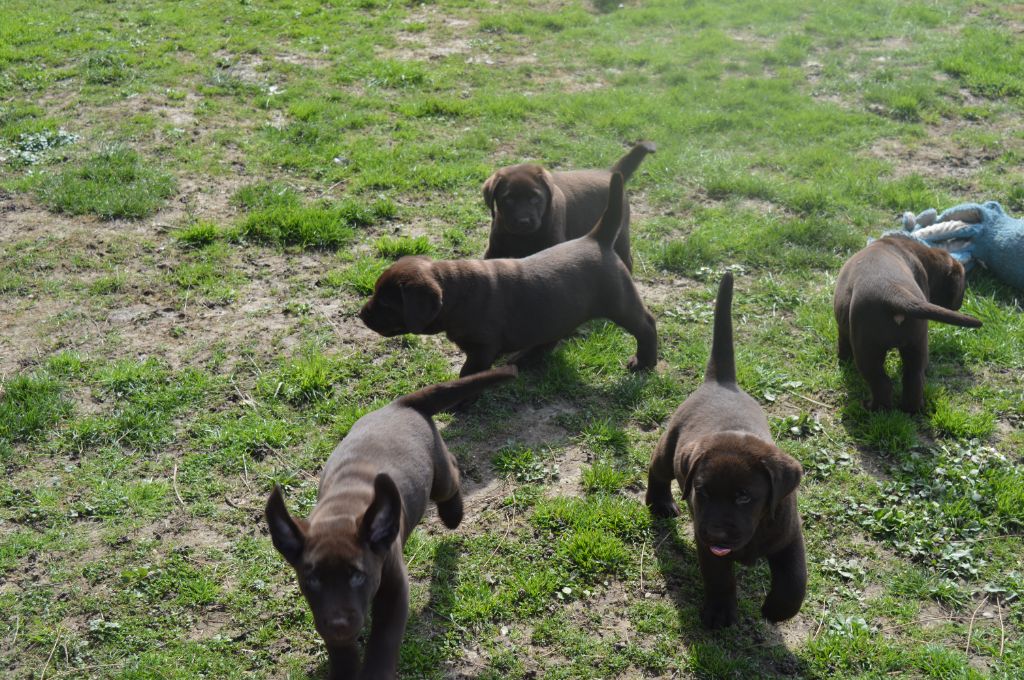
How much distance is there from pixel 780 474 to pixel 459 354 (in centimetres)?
334

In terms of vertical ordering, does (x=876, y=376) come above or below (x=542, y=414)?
above

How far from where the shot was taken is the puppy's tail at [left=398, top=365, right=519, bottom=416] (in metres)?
5.16

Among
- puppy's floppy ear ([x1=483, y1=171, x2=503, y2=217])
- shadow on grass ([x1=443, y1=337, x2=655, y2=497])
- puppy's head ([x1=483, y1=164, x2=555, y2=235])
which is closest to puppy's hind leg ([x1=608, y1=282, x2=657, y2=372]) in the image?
shadow on grass ([x1=443, y1=337, x2=655, y2=497])

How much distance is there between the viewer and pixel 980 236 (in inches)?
311

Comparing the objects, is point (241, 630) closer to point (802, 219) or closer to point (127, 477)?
point (127, 477)

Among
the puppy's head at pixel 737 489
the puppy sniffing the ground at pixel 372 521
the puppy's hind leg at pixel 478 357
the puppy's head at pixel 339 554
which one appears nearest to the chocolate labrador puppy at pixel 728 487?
the puppy's head at pixel 737 489

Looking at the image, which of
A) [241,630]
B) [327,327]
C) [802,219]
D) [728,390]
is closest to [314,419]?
[327,327]

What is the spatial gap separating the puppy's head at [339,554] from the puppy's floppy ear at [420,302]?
Answer: 2.48m

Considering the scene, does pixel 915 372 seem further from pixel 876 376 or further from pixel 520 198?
pixel 520 198

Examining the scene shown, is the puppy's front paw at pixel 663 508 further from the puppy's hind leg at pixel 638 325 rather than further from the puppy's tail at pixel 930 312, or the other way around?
the puppy's tail at pixel 930 312

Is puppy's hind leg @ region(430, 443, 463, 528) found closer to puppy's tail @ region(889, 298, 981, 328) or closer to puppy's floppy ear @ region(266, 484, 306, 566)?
puppy's floppy ear @ region(266, 484, 306, 566)

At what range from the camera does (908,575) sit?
5.12 m

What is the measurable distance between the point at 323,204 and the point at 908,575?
20.1 feet

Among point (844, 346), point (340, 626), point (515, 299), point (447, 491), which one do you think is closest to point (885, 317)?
point (844, 346)
